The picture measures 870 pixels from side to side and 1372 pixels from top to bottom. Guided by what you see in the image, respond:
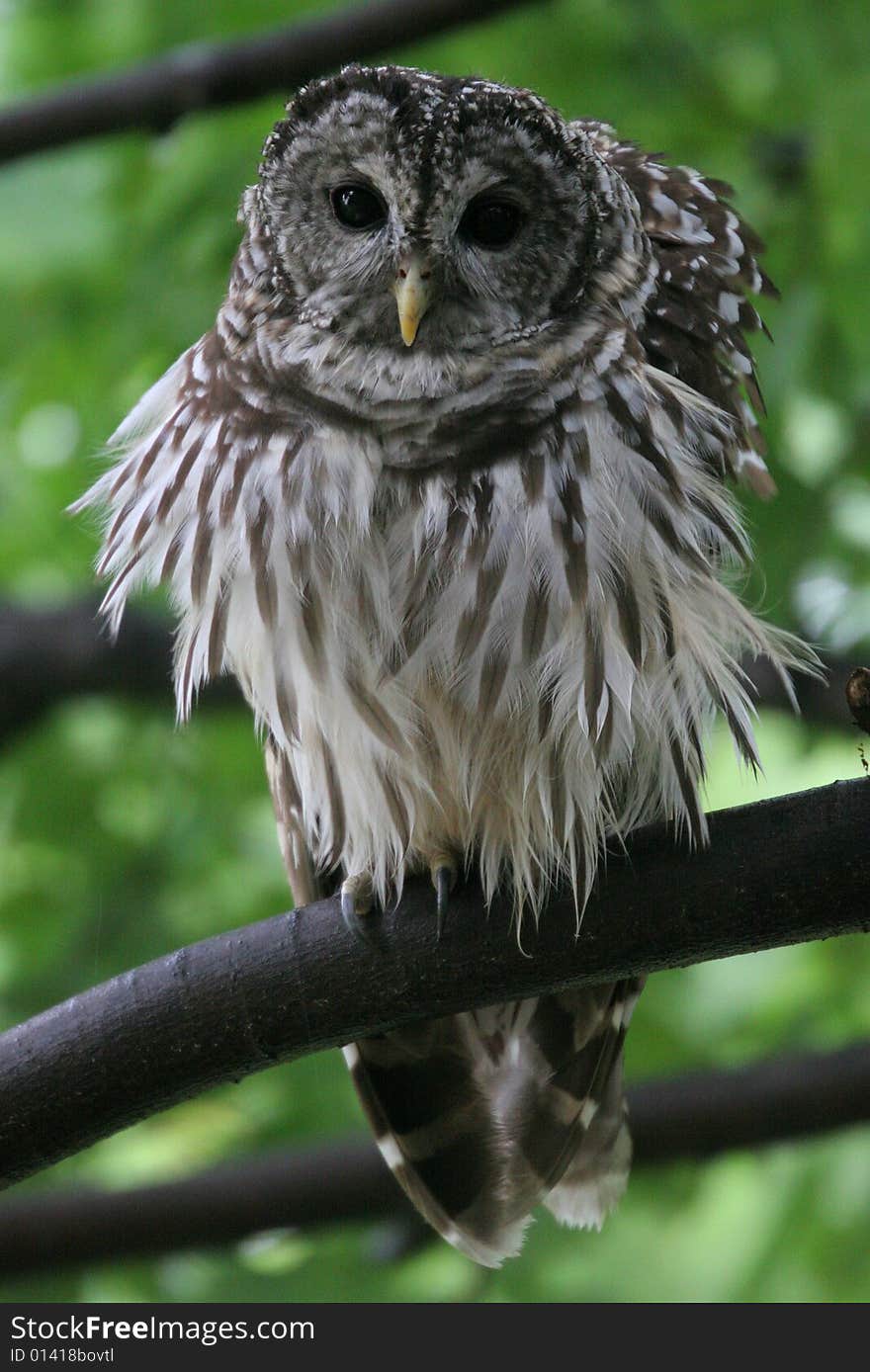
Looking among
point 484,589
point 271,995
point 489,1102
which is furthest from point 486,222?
point 489,1102

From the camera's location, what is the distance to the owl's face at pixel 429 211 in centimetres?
278

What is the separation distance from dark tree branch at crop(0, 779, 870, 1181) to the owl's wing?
0.92 metres

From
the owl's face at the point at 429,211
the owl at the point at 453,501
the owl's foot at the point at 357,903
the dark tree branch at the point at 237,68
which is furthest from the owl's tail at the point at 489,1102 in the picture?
the dark tree branch at the point at 237,68

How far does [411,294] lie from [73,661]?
2.54 m

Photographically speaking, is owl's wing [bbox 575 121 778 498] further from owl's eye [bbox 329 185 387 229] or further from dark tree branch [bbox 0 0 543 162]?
dark tree branch [bbox 0 0 543 162]

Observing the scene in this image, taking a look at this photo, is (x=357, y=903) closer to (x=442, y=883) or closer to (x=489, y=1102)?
(x=442, y=883)

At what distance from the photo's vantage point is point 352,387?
9.30 ft

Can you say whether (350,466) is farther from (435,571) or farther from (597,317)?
(597,317)

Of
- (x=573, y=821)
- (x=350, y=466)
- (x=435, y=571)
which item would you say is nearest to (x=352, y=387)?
(x=350, y=466)

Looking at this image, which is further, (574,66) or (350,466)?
(574,66)

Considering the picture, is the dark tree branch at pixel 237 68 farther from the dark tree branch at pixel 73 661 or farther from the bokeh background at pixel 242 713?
the dark tree branch at pixel 73 661

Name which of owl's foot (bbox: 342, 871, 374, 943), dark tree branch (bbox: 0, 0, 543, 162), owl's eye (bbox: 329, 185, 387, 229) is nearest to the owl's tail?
owl's foot (bbox: 342, 871, 374, 943)

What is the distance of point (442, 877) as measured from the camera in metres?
2.83

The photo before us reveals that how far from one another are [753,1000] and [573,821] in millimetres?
2529
